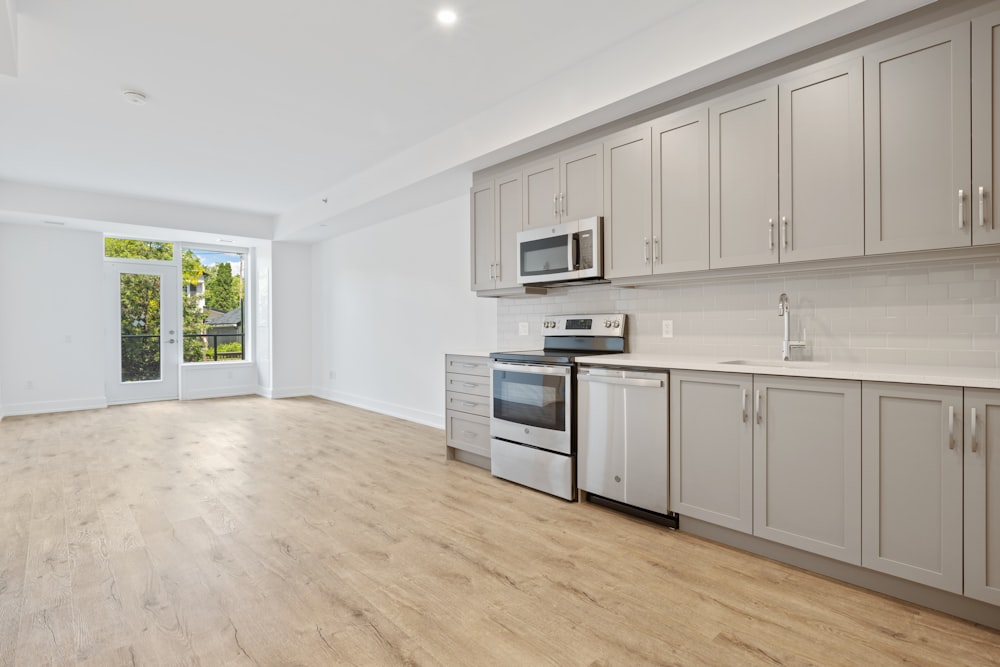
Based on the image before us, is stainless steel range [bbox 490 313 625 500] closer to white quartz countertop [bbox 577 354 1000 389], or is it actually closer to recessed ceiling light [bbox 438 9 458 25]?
white quartz countertop [bbox 577 354 1000 389]

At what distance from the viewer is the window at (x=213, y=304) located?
8.05 metres

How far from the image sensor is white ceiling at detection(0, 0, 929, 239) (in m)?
2.68

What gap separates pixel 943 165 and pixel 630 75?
1.57 meters

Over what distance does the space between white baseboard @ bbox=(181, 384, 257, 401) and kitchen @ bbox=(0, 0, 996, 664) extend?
32.8 inches

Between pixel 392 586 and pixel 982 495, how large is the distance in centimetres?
233

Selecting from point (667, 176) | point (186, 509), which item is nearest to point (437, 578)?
point (186, 509)

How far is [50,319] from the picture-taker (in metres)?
6.78

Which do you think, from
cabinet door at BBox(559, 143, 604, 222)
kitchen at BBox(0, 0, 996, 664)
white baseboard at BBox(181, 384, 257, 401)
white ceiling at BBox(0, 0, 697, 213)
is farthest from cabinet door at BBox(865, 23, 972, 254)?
white baseboard at BBox(181, 384, 257, 401)

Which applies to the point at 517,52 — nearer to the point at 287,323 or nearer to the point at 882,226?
the point at 882,226

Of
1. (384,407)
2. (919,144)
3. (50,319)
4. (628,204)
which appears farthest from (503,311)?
(50,319)

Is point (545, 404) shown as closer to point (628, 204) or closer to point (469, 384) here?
point (469, 384)

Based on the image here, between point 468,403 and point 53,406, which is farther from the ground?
point 468,403

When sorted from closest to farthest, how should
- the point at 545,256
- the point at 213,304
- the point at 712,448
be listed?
1. the point at 712,448
2. the point at 545,256
3. the point at 213,304

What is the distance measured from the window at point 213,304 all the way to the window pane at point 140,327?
1.26ft
